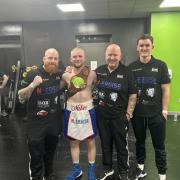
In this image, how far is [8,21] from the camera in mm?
7629

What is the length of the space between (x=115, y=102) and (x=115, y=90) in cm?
14

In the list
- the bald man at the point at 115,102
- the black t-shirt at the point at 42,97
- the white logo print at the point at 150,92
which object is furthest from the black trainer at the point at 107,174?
the white logo print at the point at 150,92

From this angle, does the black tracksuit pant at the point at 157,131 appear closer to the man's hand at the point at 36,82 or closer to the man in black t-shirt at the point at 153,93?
the man in black t-shirt at the point at 153,93

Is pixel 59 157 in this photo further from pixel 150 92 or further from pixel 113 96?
pixel 150 92

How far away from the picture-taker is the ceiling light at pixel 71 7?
18.3 ft

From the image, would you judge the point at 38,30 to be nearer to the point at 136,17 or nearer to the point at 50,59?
the point at 136,17

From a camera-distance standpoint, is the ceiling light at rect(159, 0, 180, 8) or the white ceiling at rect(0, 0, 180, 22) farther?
the ceiling light at rect(159, 0, 180, 8)

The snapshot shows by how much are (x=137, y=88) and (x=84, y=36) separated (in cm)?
526

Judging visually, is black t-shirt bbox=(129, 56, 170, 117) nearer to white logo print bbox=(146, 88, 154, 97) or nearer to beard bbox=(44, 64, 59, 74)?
white logo print bbox=(146, 88, 154, 97)

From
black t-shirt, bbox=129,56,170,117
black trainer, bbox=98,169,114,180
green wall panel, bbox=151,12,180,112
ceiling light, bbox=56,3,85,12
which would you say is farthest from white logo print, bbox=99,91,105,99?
green wall panel, bbox=151,12,180,112

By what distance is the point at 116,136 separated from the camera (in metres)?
2.82

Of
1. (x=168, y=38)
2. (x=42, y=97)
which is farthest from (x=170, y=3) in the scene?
(x=42, y=97)

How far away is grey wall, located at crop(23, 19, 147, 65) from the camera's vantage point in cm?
742

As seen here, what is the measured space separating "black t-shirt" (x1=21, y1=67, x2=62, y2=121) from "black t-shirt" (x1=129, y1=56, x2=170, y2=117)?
0.96 meters
